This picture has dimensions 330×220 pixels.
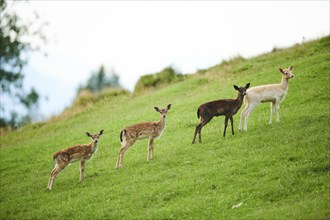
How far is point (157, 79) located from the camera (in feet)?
151

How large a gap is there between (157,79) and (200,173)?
2969cm

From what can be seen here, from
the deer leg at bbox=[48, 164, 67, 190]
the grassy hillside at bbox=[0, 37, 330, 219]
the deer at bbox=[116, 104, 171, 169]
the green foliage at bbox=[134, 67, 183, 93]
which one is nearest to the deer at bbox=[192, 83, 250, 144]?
the grassy hillside at bbox=[0, 37, 330, 219]

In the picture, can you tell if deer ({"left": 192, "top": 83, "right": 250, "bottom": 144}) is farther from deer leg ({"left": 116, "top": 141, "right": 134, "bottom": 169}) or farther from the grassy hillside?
deer leg ({"left": 116, "top": 141, "right": 134, "bottom": 169})

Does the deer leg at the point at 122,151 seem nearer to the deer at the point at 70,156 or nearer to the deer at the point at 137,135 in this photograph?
the deer at the point at 137,135

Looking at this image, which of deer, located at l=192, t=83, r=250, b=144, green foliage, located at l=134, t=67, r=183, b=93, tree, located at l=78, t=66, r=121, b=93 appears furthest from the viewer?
tree, located at l=78, t=66, r=121, b=93

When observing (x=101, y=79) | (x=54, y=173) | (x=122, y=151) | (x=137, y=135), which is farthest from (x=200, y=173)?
(x=101, y=79)

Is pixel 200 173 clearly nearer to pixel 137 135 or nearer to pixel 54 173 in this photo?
pixel 137 135

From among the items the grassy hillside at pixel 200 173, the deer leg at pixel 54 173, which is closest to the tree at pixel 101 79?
the grassy hillside at pixel 200 173

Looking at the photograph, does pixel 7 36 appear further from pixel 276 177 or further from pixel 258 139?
pixel 276 177

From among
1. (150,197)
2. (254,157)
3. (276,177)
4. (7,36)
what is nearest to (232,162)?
(254,157)

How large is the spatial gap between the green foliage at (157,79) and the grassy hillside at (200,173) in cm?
1620

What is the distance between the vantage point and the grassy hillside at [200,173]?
14.4 metres

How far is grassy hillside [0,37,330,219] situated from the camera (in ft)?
47.2

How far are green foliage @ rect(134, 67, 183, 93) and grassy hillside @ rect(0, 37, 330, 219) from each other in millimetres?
16201
